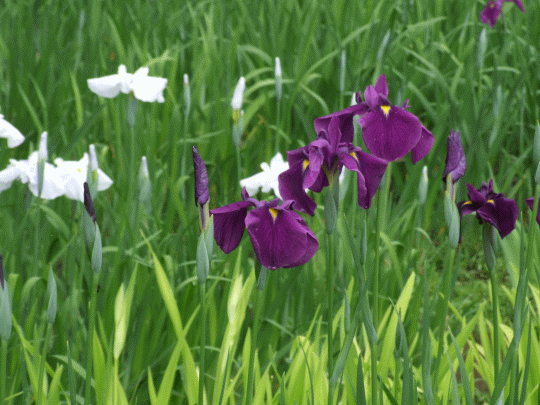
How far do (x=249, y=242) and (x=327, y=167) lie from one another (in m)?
0.90

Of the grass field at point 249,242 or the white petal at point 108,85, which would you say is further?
the white petal at point 108,85

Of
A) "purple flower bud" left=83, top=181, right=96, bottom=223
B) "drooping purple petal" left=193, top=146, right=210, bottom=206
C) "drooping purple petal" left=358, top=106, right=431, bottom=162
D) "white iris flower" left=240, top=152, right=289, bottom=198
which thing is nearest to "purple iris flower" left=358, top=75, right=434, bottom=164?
"drooping purple petal" left=358, top=106, right=431, bottom=162

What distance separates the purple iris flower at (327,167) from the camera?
98cm

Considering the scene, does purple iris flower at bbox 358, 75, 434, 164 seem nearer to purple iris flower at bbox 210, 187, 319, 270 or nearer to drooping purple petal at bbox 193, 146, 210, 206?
purple iris flower at bbox 210, 187, 319, 270

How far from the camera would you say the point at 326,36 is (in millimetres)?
3576

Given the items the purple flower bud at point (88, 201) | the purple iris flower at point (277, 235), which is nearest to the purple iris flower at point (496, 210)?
the purple iris flower at point (277, 235)

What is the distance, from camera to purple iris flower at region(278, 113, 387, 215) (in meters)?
0.98

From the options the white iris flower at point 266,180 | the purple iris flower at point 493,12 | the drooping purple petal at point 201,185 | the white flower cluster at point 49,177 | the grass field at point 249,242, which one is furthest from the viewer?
the purple iris flower at point 493,12

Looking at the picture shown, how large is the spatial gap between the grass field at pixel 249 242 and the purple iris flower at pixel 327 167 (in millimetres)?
69

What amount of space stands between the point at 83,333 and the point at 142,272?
28 centimetres

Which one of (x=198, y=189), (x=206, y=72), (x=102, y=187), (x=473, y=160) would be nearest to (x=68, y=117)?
(x=206, y=72)

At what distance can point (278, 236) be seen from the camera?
971mm

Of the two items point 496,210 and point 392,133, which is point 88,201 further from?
point 496,210

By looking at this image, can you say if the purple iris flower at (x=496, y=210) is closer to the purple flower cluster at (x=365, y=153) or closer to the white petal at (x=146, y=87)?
the purple flower cluster at (x=365, y=153)
